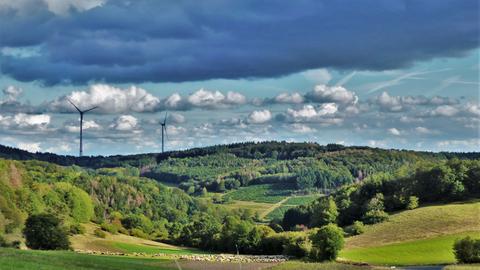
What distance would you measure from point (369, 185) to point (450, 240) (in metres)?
44.1

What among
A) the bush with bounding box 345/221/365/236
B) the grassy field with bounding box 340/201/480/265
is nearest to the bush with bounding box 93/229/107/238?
the bush with bounding box 345/221/365/236

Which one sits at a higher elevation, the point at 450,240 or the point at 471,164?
the point at 471,164

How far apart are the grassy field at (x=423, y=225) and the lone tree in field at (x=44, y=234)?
166ft

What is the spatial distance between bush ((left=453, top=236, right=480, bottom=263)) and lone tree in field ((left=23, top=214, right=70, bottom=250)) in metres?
63.4

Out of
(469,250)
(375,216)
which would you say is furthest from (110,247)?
(469,250)

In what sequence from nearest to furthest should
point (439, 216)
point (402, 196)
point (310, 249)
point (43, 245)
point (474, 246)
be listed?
1. point (474, 246)
2. point (310, 249)
3. point (43, 245)
4. point (439, 216)
5. point (402, 196)

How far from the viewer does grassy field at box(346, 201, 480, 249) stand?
112 metres

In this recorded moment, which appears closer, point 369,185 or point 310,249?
point 310,249

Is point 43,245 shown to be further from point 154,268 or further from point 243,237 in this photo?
point 154,268

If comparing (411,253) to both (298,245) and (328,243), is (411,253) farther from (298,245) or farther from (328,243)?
(328,243)

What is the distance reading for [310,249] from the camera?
9412cm

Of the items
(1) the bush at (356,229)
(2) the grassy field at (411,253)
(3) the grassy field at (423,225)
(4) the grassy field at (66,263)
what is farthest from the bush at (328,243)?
(1) the bush at (356,229)

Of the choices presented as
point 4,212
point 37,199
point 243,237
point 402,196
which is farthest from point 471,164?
point 37,199

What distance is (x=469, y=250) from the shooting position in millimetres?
81312
